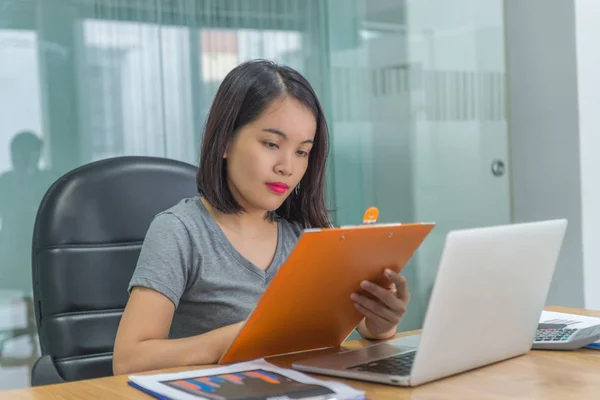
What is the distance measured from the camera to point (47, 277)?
59.1 inches

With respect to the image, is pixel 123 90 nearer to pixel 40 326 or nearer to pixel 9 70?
pixel 9 70

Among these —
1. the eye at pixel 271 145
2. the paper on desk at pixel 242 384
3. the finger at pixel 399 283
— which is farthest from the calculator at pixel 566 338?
the eye at pixel 271 145

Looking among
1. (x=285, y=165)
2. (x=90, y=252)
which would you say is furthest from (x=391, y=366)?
(x=90, y=252)

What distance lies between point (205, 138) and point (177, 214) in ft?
0.52

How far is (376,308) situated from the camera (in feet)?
4.09

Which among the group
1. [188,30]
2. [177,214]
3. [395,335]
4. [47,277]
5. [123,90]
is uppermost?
[188,30]

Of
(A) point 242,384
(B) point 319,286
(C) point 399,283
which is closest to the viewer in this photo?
(A) point 242,384

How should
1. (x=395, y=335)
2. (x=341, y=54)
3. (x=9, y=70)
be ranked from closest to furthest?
(x=395, y=335), (x=9, y=70), (x=341, y=54)

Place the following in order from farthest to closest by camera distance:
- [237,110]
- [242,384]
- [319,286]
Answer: [237,110], [319,286], [242,384]

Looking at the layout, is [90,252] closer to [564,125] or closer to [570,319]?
[570,319]

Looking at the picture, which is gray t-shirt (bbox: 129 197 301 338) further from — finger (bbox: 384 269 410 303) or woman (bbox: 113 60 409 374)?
finger (bbox: 384 269 410 303)

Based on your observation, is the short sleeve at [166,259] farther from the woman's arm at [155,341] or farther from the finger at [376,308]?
the finger at [376,308]

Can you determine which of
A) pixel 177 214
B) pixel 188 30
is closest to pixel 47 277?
pixel 177 214

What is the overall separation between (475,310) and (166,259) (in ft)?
1.80
